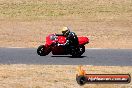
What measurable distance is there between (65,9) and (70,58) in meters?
17.8

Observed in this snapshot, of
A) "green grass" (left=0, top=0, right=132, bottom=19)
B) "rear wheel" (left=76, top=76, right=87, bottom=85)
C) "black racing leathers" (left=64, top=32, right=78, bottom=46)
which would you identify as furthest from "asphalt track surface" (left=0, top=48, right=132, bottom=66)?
"green grass" (left=0, top=0, right=132, bottom=19)

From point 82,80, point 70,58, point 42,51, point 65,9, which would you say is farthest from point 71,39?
point 65,9

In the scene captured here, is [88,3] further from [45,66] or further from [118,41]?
[45,66]

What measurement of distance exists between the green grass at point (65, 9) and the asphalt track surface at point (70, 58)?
42.8 ft

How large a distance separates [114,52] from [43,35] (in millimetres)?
7527

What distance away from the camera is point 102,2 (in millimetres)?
43906

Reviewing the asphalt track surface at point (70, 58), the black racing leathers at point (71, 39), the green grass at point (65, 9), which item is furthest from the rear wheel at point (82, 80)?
the green grass at point (65, 9)

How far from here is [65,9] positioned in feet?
133

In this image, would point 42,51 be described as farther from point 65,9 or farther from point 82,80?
point 65,9

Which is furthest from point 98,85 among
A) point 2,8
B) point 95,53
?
point 2,8

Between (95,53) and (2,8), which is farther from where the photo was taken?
(2,8)

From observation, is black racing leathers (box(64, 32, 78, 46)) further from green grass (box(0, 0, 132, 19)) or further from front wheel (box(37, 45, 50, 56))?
green grass (box(0, 0, 132, 19))

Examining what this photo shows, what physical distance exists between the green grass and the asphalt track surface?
1304 centimetres

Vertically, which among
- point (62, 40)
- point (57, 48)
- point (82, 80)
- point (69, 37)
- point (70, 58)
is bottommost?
point (70, 58)
